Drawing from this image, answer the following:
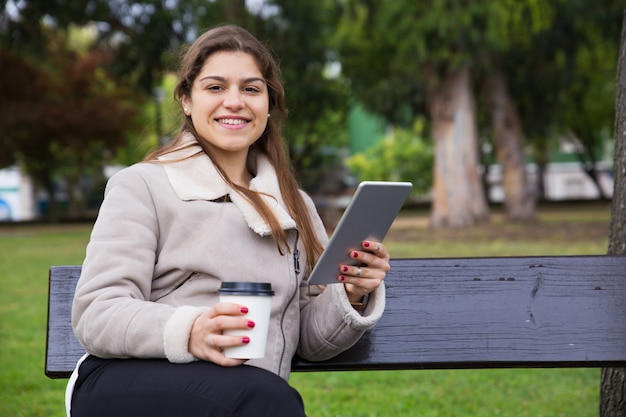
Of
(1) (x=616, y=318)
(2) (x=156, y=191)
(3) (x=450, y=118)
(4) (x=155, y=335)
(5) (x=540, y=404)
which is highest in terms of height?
(2) (x=156, y=191)

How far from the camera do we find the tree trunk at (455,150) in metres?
19.8

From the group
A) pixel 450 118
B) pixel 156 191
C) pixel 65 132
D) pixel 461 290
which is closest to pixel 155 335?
pixel 156 191

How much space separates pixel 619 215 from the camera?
3551mm

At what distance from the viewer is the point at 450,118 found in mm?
19969

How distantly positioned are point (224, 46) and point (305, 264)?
0.66 metres

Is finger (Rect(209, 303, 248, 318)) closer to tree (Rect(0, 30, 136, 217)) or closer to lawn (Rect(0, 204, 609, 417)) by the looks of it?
lawn (Rect(0, 204, 609, 417))

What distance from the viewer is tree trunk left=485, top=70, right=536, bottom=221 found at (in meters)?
21.9

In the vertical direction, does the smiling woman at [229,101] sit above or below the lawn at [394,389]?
above

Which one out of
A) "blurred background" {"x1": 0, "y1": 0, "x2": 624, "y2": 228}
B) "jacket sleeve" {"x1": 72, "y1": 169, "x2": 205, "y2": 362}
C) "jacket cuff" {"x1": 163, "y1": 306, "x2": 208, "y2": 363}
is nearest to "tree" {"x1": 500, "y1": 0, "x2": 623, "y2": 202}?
"blurred background" {"x1": 0, "y1": 0, "x2": 624, "y2": 228}

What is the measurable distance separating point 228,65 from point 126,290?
73 cm

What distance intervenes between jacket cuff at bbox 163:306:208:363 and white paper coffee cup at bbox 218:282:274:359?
0.14 metres

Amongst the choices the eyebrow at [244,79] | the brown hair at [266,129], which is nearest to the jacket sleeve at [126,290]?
the brown hair at [266,129]

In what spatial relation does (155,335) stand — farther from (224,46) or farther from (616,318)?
(616,318)

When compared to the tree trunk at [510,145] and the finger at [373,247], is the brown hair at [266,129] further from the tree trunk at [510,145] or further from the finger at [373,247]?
the tree trunk at [510,145]
